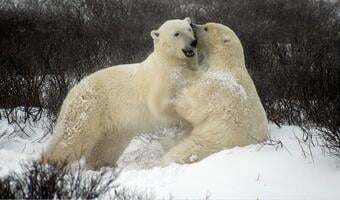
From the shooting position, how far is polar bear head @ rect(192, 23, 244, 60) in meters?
4.87

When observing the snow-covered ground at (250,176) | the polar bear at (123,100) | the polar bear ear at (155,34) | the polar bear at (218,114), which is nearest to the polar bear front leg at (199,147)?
the polar bear at (218,114)

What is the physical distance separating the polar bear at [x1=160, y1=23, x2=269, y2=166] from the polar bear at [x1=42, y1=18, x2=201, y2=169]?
15 centimetres

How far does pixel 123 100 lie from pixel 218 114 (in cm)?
91

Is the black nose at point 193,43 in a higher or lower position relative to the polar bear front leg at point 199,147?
higher

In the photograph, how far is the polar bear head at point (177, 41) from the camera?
15.1ft

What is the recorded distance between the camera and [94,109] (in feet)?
15.7

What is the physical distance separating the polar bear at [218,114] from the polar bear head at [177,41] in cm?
28

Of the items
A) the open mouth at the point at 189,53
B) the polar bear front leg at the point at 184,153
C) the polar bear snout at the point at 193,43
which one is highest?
the polar bear snout at the point at 193,43

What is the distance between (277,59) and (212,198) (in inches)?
234

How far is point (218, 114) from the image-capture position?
452 centimetres

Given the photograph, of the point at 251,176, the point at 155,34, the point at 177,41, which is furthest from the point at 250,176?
the point at 155,34

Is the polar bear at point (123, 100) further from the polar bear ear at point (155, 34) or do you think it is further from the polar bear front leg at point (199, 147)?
the polar bear front leg at point (199, 147)

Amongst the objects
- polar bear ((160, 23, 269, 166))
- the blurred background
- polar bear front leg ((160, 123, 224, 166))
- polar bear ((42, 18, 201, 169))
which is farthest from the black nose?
the blurred background

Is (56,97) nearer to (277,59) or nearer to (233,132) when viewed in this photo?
(233,132)
